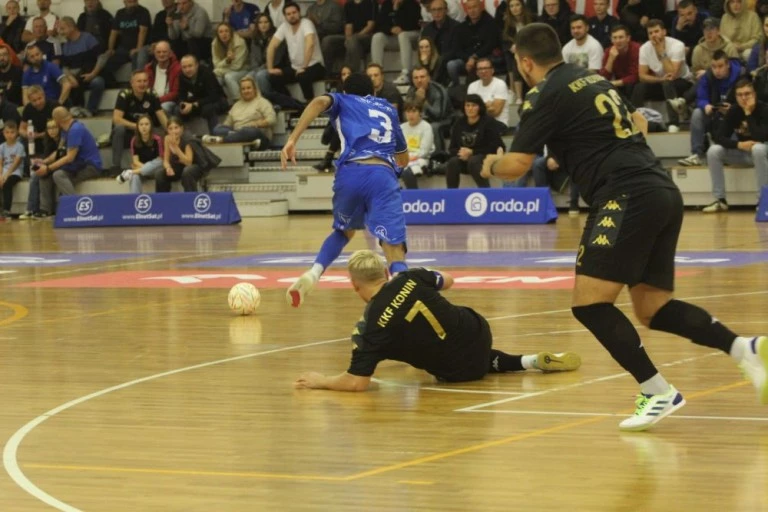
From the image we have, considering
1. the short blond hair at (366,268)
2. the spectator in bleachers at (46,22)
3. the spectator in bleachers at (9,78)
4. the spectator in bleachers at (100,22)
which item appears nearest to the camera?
the short blond hair at (366,268)

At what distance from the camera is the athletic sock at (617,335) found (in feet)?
22.5

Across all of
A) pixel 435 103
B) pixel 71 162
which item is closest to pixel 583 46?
pixel 435 103

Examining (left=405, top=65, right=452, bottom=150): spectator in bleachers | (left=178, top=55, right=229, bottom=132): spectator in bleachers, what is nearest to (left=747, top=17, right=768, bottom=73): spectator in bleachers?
(left=405, top=65, right=452, bottom=150): spectator in bleachers

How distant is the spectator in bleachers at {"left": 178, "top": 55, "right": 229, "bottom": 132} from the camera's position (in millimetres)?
26141

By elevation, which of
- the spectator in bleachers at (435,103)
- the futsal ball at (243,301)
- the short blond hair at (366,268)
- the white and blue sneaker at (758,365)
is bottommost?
the futsal ball at (243,301)

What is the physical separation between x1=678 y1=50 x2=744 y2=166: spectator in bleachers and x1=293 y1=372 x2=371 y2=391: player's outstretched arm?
14.2 metres

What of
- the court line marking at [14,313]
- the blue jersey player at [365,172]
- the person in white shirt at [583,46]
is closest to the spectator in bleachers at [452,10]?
the person in white shirt at [583,46]

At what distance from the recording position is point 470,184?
23.2 meters

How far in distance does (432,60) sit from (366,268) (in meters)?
16.8

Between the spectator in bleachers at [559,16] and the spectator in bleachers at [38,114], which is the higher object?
the spectator in bleachers at [559,16]

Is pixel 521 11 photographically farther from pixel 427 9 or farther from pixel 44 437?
pixel 44 437

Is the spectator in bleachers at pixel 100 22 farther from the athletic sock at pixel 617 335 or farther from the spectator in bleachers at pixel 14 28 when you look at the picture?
the athletic sock at pixel 617 335

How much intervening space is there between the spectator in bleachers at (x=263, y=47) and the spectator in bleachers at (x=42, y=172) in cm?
411

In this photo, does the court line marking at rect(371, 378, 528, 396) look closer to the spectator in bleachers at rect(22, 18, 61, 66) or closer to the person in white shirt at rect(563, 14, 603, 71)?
the person in white shirt at rect(563, 14, 603, 71)
